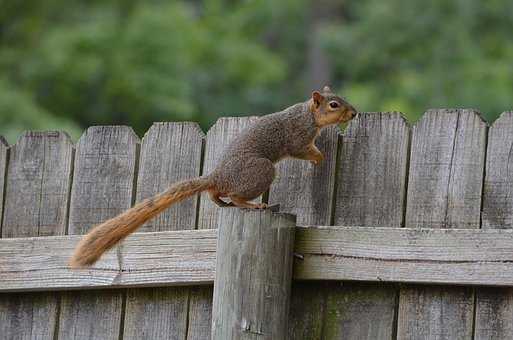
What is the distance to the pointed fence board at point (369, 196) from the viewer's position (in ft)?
10.5

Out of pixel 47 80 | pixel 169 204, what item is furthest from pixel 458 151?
pixel 47 80

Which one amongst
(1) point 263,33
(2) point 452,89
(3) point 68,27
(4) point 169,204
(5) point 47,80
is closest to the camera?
(4) point 169,204

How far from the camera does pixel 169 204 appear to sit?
332 centimetres

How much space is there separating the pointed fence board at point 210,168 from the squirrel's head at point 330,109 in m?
0.33

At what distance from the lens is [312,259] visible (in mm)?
3252

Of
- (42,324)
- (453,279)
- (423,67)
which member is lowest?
(42,324)

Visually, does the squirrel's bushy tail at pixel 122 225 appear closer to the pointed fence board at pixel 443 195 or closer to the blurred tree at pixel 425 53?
the pointed fence board at pixel 443 195

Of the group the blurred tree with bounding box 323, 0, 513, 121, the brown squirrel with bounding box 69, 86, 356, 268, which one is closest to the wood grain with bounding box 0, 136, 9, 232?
the brown squirrel with bounding box 69, 86, 356, 268

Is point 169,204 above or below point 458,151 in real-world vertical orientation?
below

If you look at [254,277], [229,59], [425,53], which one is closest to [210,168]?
[254,277]

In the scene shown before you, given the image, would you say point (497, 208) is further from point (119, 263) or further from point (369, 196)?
point (119, 263)

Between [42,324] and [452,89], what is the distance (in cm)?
971

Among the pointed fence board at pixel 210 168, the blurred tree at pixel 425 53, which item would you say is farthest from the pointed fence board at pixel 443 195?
the blurred tree at pixel 425 53

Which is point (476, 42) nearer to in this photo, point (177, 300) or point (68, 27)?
point (68, 27)
